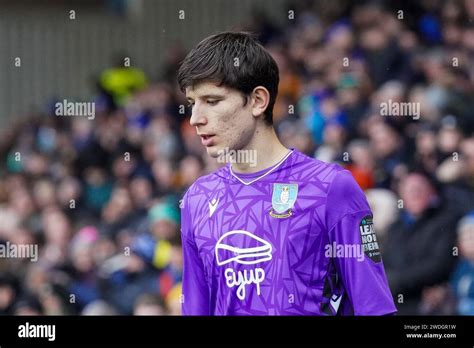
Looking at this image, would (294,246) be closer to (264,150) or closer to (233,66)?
(264,150)

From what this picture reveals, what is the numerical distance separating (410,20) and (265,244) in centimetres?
613

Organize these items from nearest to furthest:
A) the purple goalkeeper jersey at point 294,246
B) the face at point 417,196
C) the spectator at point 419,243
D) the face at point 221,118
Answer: the purple goalkeeper jersey at point 294,246
the face at point 221,118
the spectator at point 419,243
the face at point 417,196

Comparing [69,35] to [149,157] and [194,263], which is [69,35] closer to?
[149,157]

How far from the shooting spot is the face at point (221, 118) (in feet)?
13.9

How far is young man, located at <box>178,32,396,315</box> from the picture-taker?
4.07 meters

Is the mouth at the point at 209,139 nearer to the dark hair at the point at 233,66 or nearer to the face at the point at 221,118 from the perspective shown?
the face at the point at 221,118

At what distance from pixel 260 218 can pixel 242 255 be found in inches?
6.6

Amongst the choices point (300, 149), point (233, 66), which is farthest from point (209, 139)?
point (300, 149)

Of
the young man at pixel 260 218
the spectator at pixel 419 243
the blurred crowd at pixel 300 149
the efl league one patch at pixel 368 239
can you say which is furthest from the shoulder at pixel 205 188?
the spectator at pixel 419 243

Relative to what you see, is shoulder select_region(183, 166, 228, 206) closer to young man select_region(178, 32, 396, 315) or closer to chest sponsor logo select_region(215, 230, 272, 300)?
young man select_region(178, 32, 396, 315)

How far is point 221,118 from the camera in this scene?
4230mm

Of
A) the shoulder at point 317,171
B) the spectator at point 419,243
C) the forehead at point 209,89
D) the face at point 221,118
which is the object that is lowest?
the spectator at point 419,243

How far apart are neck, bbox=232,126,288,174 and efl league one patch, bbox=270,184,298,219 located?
0.42 feet
